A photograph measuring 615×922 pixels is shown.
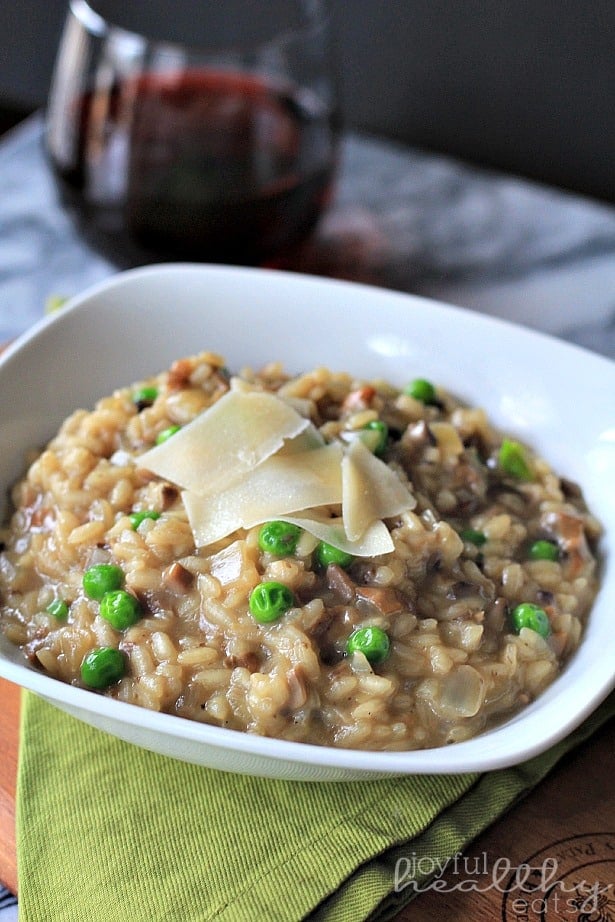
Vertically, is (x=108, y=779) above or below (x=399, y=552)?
below

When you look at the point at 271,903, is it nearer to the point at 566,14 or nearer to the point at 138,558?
the point at 138,558

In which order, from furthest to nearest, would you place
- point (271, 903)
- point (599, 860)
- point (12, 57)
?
point (12, 57) < point (599, 860) < point (271, 903)

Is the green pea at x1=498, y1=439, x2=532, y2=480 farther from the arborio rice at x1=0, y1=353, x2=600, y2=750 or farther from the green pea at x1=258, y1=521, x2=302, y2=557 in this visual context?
the green pea at x1=258, y1=521, x2=302, y2=557

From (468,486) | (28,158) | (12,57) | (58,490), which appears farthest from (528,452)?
(12,57)

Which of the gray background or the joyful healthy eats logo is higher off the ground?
the gray background

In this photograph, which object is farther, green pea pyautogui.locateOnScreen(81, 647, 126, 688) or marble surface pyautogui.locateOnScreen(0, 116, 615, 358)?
marble surface pyautogui.locateOnScreen(0, 116, 615, 358)

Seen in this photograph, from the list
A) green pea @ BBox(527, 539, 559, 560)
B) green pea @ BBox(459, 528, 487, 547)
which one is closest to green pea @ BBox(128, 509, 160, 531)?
green pea @ BBox(459, 528, 487, 547)
